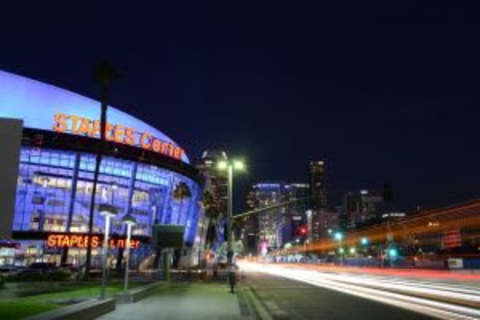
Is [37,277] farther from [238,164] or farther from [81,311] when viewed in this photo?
[81,311]

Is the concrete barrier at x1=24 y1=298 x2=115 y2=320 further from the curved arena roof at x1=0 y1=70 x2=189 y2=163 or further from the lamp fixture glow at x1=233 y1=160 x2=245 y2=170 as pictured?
the curved arena roof at x1=0 y1=70 x2=189 y2=163

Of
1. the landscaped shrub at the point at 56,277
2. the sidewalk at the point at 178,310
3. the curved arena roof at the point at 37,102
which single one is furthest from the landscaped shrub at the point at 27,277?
the curved arena roof at the point at 37,102

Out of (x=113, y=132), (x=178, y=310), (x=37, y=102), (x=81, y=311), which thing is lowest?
(x=178, y=310)

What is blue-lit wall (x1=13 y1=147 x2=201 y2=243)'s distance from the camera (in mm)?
77688

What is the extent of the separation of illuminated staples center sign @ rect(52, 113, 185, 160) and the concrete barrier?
214 feet

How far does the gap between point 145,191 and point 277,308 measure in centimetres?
7367

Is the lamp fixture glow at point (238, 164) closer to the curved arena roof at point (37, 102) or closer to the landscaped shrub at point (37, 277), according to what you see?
the landscaped shrub at point (37, 277)

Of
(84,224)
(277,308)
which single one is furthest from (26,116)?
(277,308)

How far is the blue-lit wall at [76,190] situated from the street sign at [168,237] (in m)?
41.1

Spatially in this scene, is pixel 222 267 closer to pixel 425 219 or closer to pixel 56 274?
pixel 425 219

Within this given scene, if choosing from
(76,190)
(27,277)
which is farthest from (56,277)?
(76,190)

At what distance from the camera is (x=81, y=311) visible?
1394 cm

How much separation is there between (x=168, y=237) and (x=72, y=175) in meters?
47.0

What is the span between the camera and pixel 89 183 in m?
84.5
